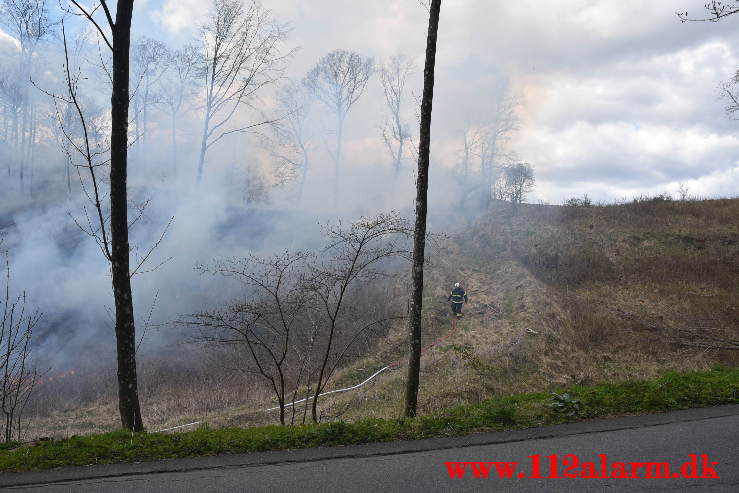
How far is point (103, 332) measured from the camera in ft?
52.1

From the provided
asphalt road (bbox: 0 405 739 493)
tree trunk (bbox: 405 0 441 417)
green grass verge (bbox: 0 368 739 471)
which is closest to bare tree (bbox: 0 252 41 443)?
green grass verge (bbox: 0 368 739 471)

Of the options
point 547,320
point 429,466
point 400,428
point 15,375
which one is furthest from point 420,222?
point 547,320

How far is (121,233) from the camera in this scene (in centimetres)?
600

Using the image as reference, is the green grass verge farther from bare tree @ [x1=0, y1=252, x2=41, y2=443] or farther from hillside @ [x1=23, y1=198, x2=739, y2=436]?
hillside @ [x1=23, y1=198, x2=739, y2=436]

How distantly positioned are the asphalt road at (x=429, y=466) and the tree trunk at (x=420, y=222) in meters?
2.05

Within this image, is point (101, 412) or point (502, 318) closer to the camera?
point (101, 412)

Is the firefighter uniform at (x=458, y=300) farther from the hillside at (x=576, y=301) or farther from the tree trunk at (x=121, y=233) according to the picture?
the tree trunk at (x=121, y=233)

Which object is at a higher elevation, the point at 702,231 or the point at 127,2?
the point at 127,2

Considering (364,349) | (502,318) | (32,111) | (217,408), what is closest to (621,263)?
(502,318)

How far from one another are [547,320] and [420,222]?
35.9ft

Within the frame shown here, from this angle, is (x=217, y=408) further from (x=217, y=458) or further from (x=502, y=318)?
(x=502, y=318)

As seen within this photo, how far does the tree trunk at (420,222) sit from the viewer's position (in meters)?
7.04

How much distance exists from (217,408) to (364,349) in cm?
538

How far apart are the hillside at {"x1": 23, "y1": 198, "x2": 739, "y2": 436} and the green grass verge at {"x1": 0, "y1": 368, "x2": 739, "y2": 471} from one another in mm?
2875
